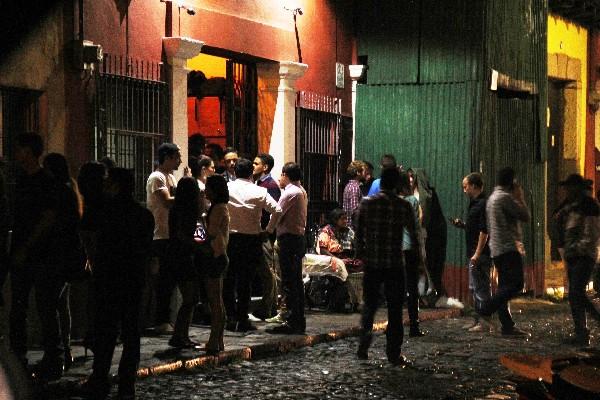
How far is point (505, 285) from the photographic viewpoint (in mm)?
13250

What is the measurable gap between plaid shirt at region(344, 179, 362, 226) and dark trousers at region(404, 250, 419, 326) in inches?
105

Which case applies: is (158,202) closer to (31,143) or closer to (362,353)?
(362,353)

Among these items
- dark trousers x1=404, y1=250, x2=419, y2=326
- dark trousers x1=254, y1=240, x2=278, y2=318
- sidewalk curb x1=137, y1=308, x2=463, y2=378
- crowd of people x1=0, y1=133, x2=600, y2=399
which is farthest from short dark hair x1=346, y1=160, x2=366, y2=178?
dark trousers x1=404, y1=250, x2=419, y2=326

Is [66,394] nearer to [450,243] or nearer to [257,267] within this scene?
[257,267]

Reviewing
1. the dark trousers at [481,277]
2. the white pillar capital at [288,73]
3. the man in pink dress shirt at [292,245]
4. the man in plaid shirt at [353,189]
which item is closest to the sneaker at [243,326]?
the man in pink dress shirt at [292,245]

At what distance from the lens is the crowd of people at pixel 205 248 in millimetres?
9086

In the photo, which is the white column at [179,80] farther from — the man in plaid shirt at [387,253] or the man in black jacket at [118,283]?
the man in black jacket at [118,283]

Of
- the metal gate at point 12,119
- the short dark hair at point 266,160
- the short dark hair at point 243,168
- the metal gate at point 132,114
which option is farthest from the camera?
the short dark hair at point 266,160

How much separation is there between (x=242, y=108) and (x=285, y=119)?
59 cm

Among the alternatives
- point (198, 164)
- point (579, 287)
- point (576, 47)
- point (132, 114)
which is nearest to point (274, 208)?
point (198, 164)

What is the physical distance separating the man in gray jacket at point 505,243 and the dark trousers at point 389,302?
2.27m

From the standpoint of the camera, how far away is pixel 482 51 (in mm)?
16906

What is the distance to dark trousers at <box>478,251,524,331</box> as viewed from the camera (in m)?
13.2

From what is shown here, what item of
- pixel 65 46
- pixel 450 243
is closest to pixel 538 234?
pixel 450 243
